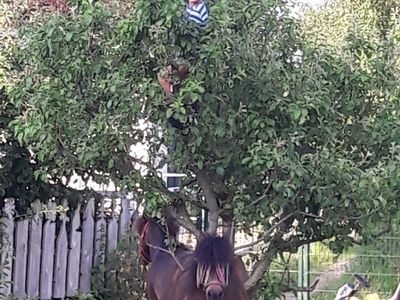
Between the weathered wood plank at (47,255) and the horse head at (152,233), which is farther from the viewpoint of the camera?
the weathered wood plank at (47,255)

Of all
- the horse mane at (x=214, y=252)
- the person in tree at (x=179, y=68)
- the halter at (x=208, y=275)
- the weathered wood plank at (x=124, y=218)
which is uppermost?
the person in tree at (x=179, y=68)

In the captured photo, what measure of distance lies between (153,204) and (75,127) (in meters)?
0.64

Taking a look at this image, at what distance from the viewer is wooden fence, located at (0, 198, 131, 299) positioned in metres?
6.89

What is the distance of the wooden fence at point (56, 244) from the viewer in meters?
6.89

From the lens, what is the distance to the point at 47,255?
7.32 meters

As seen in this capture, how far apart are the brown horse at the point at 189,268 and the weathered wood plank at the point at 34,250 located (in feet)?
3.74

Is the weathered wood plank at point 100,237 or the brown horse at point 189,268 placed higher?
the weathered wood plank at point 100,237

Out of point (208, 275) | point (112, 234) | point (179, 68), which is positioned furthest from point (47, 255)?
point (179, 68)

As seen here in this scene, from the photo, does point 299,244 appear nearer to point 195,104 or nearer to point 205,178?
point 205,178

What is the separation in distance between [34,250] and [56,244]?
12.1 inches

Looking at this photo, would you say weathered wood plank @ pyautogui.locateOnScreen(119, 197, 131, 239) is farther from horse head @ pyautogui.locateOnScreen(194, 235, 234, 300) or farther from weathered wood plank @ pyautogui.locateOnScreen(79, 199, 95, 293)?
horse head @ pyautogui.locateOnScreen(194, 235, 234, 300)

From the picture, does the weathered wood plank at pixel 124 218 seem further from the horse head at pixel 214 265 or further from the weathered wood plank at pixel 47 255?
the horse head at pixel 214 265

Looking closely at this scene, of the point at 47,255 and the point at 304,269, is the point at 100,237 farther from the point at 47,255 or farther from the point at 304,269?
the point at 304,269

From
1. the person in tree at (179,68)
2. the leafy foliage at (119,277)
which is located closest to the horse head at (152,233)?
the person in tree at (179,68)
